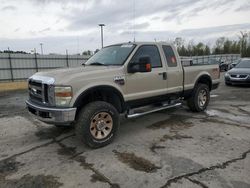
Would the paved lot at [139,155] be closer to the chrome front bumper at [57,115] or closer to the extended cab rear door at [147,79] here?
the chrome front bumper at [57,115]

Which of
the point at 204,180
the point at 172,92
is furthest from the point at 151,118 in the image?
the point at 204,180

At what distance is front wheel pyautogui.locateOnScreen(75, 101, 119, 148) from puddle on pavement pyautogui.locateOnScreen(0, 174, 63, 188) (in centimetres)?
109

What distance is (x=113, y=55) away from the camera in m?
5.88

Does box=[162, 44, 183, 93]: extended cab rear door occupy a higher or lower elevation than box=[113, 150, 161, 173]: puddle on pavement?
higher

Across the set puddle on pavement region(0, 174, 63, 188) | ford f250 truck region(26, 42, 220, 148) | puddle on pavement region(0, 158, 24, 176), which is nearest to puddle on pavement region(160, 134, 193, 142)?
ford f250 truck region(26, 42, 220, 148)

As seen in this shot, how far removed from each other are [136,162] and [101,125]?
1.11 m

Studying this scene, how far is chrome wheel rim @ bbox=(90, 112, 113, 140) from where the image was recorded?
480cm

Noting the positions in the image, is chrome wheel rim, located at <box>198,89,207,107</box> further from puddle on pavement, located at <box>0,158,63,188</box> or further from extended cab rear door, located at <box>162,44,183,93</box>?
puddle on pavement, located at <box>0,158,63,188</box>

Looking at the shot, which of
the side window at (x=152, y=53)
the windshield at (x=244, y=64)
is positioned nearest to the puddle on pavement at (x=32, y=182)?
the side window at (x=152, y=53)

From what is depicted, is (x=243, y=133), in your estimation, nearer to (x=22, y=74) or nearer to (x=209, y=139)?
(x=209, y=139)

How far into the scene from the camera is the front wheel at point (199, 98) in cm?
727

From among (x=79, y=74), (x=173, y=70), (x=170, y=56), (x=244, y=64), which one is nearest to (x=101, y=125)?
(x=79, y=74)

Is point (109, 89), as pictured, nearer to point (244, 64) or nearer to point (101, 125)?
point (101, 125)

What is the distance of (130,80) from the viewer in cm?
535
